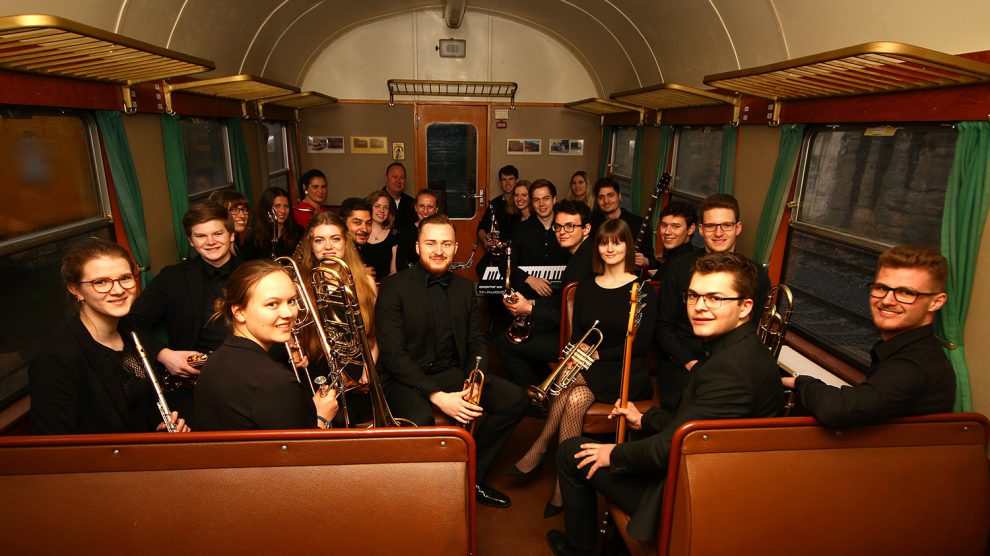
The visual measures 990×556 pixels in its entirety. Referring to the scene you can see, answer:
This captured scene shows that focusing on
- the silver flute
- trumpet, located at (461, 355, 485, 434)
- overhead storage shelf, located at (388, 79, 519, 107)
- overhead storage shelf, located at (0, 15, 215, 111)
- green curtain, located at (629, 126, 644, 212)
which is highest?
overhead storage shelf, located at (388, 79, 519, 107)

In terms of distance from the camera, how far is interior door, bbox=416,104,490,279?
1063cm

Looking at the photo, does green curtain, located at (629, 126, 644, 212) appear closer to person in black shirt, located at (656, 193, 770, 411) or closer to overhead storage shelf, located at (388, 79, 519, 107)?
overhead storage shelf, located at (388, 79, 519, 107)

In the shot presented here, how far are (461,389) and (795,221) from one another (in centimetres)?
358

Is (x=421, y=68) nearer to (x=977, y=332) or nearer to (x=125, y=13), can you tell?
(x=125, y=13)

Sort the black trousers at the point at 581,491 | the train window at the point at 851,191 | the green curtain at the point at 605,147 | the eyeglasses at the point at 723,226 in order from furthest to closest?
the green curtain at the point at 605,147
the eyeglasses at the point at 723,226
the train window at the point at 851,191
the black trousers at the point at 581,491

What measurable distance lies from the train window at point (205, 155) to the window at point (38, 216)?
5.80 feet

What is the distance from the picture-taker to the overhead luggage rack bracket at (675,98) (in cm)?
533

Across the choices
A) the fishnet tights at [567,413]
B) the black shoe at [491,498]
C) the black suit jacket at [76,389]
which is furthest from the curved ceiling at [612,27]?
the black shoe at [491,498]

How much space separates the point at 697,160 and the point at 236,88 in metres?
5.84

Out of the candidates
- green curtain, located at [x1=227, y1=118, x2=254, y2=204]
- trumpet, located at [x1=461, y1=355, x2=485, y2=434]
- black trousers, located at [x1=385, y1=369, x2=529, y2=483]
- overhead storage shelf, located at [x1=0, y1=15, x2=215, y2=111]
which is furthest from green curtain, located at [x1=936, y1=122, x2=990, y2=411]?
green curtain, located at [x1=227, y1=118, x2=254, y2=204]

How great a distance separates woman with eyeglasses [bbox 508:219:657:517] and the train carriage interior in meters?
0.66

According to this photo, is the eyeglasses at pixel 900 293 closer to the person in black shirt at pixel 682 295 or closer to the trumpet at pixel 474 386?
the person in black shirt at pixel 682 295

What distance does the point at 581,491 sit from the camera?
3.55 meters

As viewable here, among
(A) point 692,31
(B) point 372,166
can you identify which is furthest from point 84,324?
(B) point 372,166
